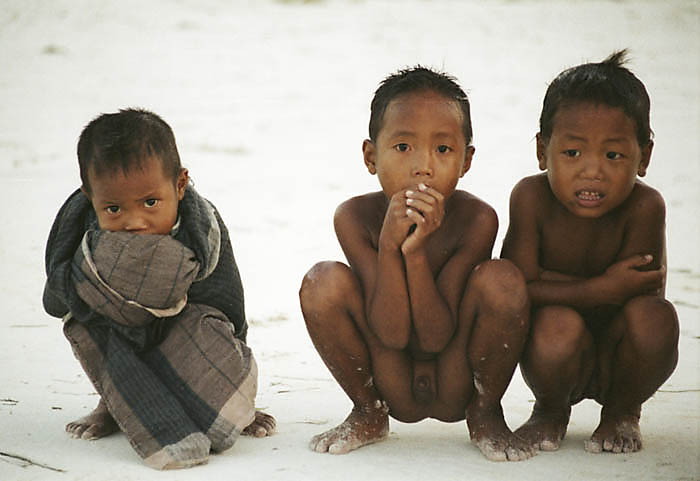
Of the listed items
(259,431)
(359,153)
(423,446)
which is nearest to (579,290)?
(423,446)

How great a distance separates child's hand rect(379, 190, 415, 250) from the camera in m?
2.99

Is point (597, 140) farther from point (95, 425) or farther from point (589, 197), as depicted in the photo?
point (95, 425)

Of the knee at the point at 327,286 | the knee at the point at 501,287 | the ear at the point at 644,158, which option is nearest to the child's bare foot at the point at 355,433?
the knee at the point at 327,286

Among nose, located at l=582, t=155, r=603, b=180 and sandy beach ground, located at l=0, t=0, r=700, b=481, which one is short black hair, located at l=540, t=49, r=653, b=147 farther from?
sandy beach ground, located at l=0, t=0, r=700, b=481

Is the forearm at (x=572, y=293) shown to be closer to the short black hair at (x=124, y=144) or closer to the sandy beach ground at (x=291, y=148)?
the sandy beach ground at (x=291, y=148)

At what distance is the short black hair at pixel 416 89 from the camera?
126 inches

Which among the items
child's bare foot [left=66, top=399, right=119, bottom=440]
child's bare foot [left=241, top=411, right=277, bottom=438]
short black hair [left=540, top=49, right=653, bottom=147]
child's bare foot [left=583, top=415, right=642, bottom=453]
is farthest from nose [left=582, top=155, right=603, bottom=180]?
child's bare foot [left=66, top=399, right=119, bottom=440]

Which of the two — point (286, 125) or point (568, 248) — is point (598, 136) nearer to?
point (568, 248)

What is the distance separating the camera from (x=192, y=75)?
416 inches

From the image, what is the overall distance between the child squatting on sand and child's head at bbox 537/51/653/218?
44.0 inches

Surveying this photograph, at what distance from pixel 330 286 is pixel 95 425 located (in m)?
0.87

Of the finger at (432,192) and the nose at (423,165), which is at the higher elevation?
the nose at (423,165)

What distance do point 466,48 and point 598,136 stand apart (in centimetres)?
906

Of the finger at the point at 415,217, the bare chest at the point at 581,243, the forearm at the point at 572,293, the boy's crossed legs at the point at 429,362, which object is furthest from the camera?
the bare chest at the point at 581,243
